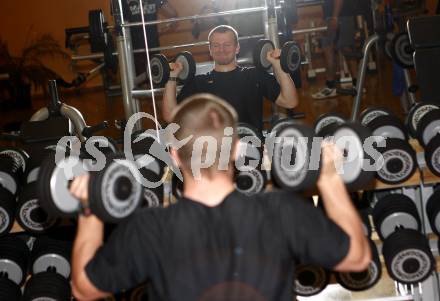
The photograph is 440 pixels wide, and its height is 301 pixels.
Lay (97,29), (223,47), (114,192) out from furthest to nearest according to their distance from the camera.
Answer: (97,29) → (223,47) → (114,192)

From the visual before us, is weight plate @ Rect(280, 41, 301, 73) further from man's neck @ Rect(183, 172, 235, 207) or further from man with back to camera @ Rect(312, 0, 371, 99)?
man with back to camera @ Rect(312, 0, 371, 99)

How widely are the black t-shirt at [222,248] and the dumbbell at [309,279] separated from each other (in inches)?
48.7

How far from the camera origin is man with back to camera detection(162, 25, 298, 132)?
124 inches

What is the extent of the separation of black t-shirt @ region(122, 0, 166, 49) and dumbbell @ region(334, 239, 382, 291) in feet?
6.88

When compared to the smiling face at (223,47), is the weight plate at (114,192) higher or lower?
lower

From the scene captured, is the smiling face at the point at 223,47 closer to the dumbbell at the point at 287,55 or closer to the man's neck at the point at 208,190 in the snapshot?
the dumbbell at the point at 287,55

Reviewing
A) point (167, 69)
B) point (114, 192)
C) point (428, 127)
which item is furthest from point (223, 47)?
point (114, 192)

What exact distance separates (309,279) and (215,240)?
1.36 metres

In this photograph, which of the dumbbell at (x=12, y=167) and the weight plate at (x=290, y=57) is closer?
the dumbbell at (x=12, y=167)

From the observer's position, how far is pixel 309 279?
2.62m

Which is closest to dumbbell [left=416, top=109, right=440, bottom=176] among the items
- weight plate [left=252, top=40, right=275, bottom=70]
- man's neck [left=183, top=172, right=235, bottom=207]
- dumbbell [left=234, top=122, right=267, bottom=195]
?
dumbbell [left=234, top=122, right=267, bottom=195]

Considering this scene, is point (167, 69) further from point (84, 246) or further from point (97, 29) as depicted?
point (84, 246)

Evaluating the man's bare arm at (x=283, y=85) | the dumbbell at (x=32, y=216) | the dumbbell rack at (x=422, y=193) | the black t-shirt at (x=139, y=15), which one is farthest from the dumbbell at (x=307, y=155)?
the black t-shirt at (x=139, y=15)

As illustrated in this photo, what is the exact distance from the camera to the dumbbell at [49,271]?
241 centimetres
